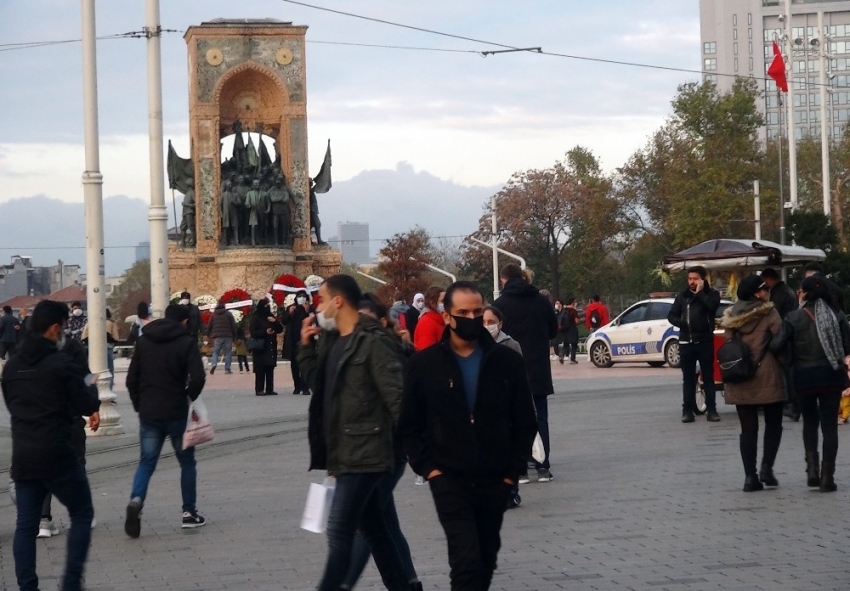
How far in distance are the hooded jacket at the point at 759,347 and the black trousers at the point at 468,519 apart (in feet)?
16.7

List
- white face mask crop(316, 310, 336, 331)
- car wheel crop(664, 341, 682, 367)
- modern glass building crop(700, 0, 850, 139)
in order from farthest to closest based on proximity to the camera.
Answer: modern glass building crop(700, 0, 850, 139) → car wheel crop(664, 341, 682, 367) → white face mask crop(316, 310, 336, 331)

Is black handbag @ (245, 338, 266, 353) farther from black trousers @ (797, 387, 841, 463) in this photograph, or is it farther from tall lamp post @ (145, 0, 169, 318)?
black trousers @ (797, 387, 841, 463)

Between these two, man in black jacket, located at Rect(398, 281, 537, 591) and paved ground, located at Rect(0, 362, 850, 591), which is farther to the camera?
paved ground, located at Rect(0, 362, 850, 591)

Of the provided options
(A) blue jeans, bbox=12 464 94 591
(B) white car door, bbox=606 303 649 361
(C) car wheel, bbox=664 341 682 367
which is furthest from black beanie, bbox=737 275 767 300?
(B) white car door, bbox=606 303 649 361

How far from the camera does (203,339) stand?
39344mm

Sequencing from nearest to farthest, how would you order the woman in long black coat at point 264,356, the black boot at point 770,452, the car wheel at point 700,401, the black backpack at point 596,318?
1. the black boot at point 770,452
2. the car wheel at point 700,401
3. the woman in long black coat at point 264,356
4. the black backpack at point 596,318

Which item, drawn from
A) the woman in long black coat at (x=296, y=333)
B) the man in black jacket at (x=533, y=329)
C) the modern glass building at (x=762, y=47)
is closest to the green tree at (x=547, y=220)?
the woman in long black coat at (x=296, y=333)

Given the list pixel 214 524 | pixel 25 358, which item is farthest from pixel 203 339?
pixel 25 358

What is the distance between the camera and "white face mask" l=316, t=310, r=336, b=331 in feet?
23.7

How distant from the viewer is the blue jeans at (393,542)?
7230mm

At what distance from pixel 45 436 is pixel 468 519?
277 cm

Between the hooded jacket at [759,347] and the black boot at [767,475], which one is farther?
the black boot at [767,475]

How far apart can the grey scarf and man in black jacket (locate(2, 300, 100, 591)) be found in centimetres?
590

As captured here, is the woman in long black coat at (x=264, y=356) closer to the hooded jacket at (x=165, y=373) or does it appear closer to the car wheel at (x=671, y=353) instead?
the car wheel at (x=671, y=353)
